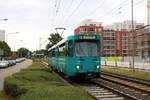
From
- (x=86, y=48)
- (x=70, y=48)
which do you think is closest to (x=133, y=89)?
(x=86, y=48)

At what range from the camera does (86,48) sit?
2542 cm

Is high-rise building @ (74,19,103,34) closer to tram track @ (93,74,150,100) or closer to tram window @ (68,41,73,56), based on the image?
tram window @ (68,41,73,56)

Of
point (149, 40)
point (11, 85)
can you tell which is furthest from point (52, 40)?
point (11, 85)

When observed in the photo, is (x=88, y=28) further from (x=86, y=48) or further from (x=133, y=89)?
(x=133, y=89)

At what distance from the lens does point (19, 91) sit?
1616 centimetres

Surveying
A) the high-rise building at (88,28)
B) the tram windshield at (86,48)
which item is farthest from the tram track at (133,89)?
the high-rise building at (88,28)

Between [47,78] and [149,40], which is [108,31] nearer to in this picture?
[149,40]

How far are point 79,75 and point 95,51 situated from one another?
1903 mm

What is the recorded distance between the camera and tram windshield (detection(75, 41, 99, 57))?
2531cm

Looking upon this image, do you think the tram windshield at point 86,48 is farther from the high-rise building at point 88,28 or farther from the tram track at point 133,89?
the high-rise building at point 88,28

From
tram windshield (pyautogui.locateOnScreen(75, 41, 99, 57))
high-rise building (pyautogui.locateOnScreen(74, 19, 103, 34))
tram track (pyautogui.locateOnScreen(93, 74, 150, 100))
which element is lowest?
tram track (pyautogui.locateOnScreen(93, 74, 150, 100))

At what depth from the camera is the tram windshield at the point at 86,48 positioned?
25.3 meters

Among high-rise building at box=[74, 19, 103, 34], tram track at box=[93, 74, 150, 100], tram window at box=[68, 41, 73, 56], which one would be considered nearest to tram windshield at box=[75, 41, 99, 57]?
tram window at box=[68, 41, 73, 56]

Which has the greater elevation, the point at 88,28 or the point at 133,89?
the point at 88,28
